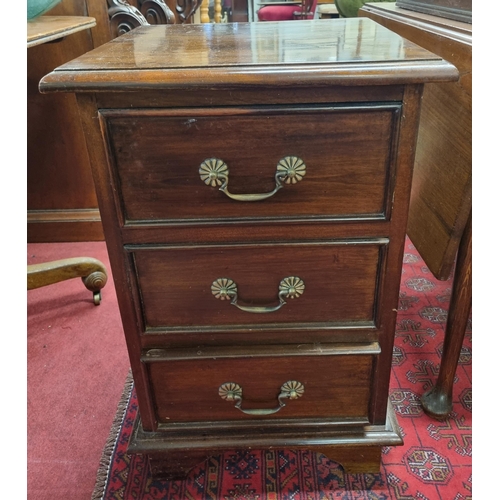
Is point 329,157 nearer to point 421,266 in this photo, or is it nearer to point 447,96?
point 447,96

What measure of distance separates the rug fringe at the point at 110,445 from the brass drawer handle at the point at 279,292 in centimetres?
55

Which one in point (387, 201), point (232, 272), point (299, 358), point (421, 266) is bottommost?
point (421, 266)

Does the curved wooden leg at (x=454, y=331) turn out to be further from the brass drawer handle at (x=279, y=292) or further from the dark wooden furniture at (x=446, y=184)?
the brass drawer handle at (x=279, y=292)

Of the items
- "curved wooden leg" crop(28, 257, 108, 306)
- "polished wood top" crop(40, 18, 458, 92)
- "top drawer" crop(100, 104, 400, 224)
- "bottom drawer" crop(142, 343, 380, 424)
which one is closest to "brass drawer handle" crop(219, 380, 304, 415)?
"bottom drawer" crop(142, 343, 380, 424)

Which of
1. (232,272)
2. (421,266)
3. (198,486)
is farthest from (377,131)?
(421,266)

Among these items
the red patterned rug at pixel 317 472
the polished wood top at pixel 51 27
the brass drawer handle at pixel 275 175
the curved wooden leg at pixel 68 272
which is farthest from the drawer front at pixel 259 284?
the curved wooden leg at pixel 68 272

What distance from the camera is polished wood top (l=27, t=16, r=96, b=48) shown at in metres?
1.11

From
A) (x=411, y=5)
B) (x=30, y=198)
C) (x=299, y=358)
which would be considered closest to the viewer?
(x=299, y=358)

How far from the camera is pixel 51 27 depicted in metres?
1.26

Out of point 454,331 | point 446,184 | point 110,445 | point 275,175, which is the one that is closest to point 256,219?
point 275,175

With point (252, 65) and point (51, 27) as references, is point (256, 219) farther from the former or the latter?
point (51, 27)

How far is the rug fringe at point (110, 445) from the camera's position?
1.03m

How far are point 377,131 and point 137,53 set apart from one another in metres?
0.40

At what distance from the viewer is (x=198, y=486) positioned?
1038mm
